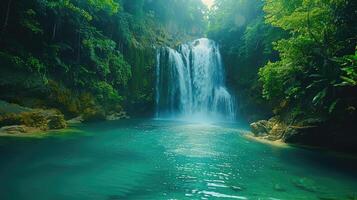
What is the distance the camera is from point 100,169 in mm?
7652

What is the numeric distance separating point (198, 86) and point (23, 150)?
20.4m

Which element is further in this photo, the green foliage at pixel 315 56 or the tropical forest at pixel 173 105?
the green foliage at pixel 315 56

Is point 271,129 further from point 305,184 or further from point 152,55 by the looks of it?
point 152,55

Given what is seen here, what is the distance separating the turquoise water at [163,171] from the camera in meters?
5.96

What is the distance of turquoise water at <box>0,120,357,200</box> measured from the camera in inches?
235

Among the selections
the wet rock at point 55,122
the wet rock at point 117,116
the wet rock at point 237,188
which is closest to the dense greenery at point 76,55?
the wet rock at point 117,116

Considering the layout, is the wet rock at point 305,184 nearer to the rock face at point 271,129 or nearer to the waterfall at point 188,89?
the rock face at point 271,129

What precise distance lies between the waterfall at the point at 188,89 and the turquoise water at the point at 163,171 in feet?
49.6

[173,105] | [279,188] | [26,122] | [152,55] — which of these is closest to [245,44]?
[152,55]

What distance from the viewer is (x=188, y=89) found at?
2800 cm

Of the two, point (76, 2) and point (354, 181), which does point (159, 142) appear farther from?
point (76, 2)

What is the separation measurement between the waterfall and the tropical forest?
0.10m

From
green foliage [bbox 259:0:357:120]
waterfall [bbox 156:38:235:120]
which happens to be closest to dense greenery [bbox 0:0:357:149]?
green foliage [bbox 259:0:357:120]

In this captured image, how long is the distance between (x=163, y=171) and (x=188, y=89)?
67.1ft
